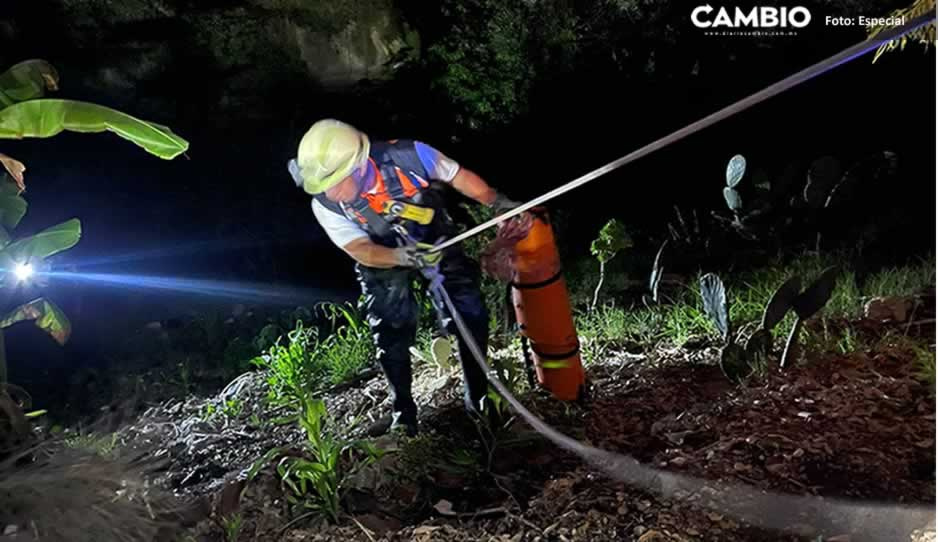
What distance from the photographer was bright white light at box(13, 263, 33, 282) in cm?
233

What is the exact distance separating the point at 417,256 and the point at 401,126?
7.80 ft

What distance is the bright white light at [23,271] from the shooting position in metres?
2.33

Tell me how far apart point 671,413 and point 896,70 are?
3.47 meters

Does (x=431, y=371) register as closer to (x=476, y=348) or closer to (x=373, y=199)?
(x=476, y=348)

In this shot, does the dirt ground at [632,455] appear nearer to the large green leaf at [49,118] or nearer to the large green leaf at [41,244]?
the large green leaf at [41,244]

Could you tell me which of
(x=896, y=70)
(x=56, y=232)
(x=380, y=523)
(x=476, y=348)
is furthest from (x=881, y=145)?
(x=56, y=232)

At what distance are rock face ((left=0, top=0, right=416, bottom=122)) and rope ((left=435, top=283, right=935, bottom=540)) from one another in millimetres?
3040

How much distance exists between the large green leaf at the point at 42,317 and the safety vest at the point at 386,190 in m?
1.04

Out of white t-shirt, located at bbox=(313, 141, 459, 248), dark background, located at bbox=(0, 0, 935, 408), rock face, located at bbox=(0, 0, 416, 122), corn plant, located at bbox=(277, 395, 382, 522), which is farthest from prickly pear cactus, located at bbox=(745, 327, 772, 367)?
rock face, located at bbox=(0, 0, 416, 122)

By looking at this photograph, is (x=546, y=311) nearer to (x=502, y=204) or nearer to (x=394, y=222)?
A: (x=502, y=204)

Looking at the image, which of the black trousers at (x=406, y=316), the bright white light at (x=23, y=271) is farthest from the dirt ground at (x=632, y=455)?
the bright white light at (x=23, y=271)

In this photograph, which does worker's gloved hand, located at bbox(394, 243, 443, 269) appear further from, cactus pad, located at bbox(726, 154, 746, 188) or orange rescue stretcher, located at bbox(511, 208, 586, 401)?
cactus pad, located at bbox(726, 154, 746, 188)

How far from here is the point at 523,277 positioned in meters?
2.37

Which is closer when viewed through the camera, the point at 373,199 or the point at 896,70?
the point at 373,199
